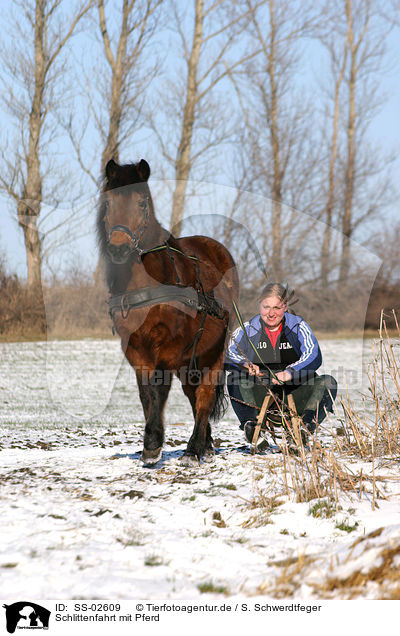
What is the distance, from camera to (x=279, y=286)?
15.4 feet

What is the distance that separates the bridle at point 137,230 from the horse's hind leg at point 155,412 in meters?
0.86

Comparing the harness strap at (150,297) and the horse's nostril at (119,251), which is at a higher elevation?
the horse's nostril at (119,251)

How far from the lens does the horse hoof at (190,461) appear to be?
441 centimetres

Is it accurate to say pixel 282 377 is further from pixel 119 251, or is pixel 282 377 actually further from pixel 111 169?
pixel 111 169

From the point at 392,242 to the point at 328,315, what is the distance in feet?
11.0

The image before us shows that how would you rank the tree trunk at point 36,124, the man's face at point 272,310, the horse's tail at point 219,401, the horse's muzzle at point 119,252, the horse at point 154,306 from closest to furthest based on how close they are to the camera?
the horse's muzzle at point 119,252 < the horse at point 154,306 < the man's face at point 272,310 < the horse's tail at point 219,401 < the tree trunk at point 36,124

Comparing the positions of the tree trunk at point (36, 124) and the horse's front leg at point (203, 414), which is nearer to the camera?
the horse's front leg at point (203, 414)

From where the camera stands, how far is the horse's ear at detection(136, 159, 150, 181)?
401 cm

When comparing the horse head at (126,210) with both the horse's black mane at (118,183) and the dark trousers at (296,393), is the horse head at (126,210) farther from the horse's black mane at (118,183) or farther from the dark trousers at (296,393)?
the dark trousers at (296,393)

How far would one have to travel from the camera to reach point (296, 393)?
15.4 feet

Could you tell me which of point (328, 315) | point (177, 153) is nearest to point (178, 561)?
point (177, 153)

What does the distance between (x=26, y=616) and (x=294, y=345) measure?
3051 millimetres

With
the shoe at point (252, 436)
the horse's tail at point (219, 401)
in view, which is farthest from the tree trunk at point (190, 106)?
the shoe at point (252, 436)

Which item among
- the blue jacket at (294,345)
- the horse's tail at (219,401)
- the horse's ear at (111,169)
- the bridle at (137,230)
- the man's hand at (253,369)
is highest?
the horse's ear at (111,169)
